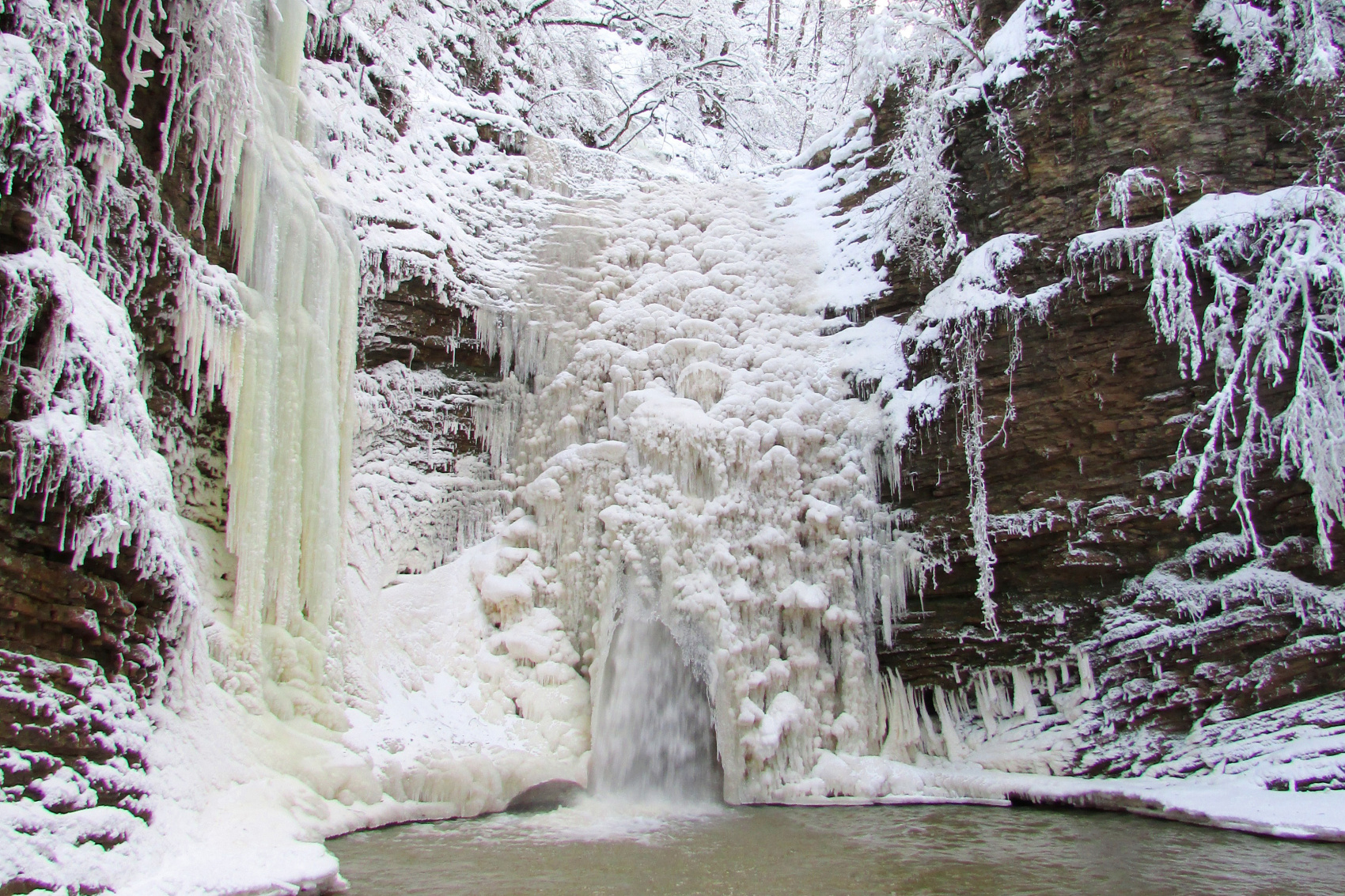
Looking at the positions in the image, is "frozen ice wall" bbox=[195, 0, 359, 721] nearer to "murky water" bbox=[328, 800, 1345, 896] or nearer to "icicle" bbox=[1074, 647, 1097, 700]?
"murky water" bbox=[328, 800, 1345, 896]

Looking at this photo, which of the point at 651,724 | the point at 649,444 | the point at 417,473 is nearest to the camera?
the point at 651,724

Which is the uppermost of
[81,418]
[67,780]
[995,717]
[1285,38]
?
[1285,38]

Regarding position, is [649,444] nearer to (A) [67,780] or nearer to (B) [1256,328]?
(B) [1256,328]

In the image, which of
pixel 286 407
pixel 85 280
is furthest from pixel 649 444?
pixel 85 280

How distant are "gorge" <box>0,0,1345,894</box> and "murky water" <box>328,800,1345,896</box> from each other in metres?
0.43

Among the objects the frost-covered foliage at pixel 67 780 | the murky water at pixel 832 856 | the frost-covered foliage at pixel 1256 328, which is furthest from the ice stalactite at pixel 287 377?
the frost-covered foliage at pixel 1256 328

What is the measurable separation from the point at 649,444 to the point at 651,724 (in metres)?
2.56

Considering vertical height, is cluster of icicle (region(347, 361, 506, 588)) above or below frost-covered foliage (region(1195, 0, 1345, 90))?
below

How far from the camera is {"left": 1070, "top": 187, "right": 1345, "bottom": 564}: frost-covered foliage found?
6.17 meters

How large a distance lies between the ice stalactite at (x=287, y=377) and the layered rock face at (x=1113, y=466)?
4995mm

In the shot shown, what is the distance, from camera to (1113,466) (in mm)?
7211

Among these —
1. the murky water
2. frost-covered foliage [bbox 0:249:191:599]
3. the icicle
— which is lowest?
the murky water

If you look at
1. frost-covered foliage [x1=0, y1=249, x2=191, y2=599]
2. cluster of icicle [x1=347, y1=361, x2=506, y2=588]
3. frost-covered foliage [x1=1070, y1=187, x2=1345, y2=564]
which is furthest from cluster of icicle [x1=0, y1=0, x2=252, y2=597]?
frost-covered foliage [x1=1070, y1=187, x2=1345, y2=564]

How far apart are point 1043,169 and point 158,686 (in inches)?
310
